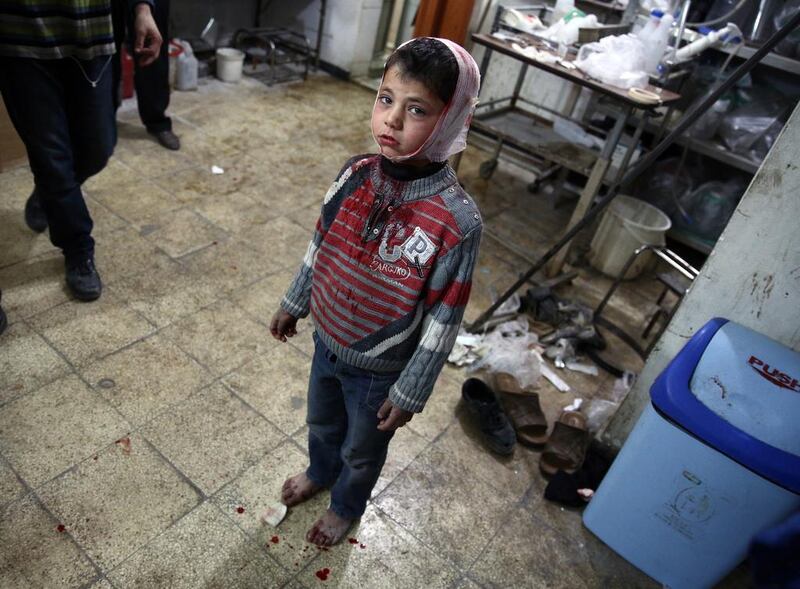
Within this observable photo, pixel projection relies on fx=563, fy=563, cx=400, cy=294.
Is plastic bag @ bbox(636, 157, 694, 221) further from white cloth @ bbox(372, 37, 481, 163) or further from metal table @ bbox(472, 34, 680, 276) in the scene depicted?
white cloth @ bbox(372, 37, 481, 163)

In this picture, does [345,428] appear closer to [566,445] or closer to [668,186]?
[566,445]

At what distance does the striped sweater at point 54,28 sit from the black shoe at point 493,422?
1.94 meters

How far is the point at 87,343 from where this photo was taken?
2.26 meters

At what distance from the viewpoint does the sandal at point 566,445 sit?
223 centimetres

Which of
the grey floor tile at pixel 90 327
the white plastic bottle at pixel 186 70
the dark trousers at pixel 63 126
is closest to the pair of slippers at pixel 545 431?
the grey floor tile at pixel 90 327

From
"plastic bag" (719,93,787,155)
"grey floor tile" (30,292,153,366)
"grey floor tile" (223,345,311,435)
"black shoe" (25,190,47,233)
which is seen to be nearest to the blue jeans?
"grey floor tile" (223,345,311,435)

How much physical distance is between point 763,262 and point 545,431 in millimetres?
1028

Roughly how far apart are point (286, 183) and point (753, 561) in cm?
339

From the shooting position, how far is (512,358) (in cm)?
269

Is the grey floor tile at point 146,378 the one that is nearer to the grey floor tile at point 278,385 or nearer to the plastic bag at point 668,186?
the grey floor tile at point 278,385

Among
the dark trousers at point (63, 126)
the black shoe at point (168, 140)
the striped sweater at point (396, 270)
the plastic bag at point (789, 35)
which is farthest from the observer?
the black shoe at point (168, 140)

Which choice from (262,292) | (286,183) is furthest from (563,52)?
(262,292)

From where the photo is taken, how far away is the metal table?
296 centimetres

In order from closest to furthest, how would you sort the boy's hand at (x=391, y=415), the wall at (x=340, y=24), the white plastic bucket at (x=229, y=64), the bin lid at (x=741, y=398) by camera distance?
the boy's hand at (x=391, y=415), the bin lid at (x=741, y=398), the white plastic bucket at (x=229, y=64), the wall at (x=340, y=24)
